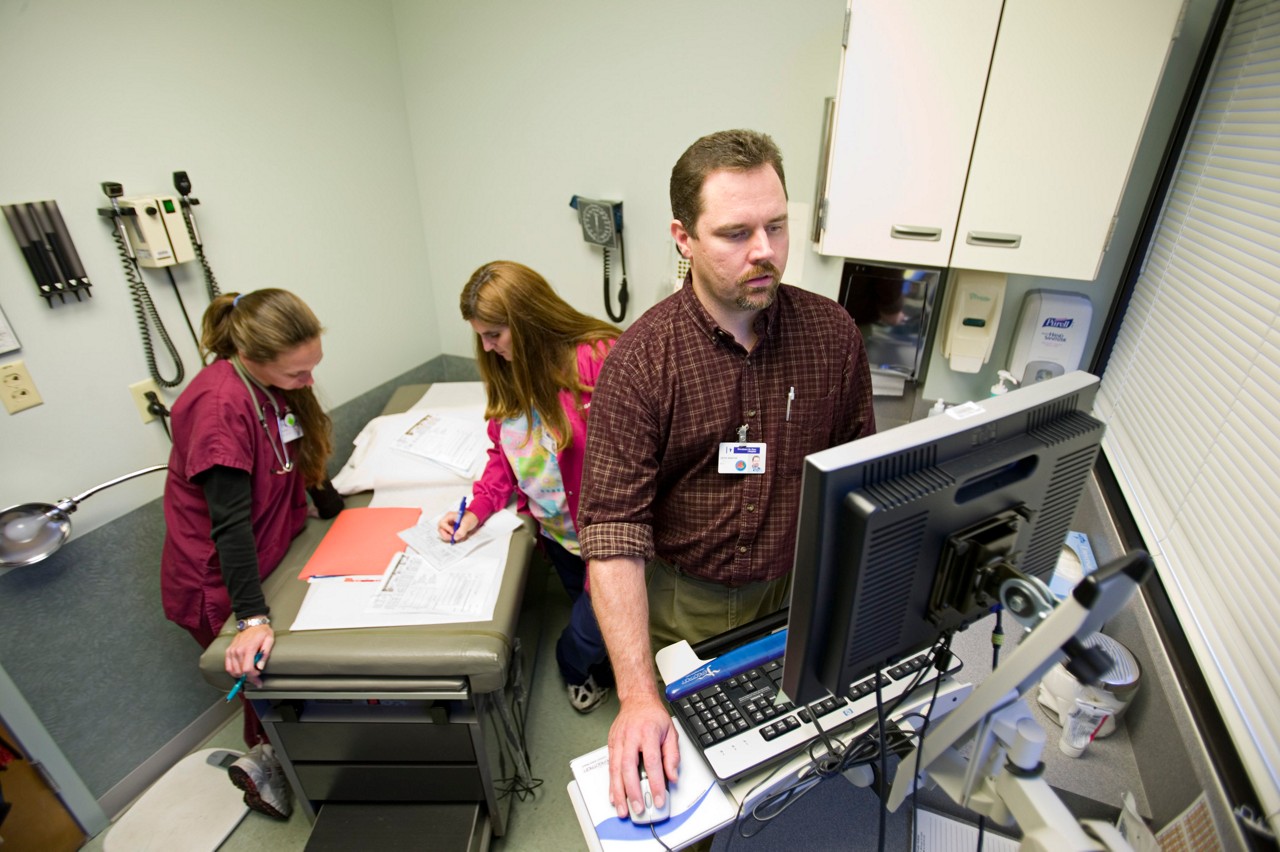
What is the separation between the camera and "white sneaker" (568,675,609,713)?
205cm

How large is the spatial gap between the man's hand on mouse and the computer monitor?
217 millimetres

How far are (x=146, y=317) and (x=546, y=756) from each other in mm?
1729

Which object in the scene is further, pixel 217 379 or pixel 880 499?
pixel 217 379

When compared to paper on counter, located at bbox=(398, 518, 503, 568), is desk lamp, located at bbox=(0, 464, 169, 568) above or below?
above

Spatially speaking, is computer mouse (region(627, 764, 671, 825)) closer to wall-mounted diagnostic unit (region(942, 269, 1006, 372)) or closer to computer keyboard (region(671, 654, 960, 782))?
computer keyboard (region(671, 654, 960, 782))

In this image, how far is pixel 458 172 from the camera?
246cm

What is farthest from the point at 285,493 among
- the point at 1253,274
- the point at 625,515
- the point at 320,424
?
the point at 1253,274

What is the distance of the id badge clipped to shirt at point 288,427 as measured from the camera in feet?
5.15

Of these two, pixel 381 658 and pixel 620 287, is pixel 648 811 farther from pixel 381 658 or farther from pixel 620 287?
pixel 620 287


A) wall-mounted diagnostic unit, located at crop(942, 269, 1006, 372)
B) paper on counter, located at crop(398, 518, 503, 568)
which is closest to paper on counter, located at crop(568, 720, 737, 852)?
paper on counter, located at crop(398, 518, 503, 568)

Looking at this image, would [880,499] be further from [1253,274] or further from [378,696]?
[378,696]

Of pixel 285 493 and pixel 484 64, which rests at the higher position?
pixel 484 64

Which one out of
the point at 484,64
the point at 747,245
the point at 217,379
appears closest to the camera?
the point at 747,245

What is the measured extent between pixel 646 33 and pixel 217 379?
1633mm
